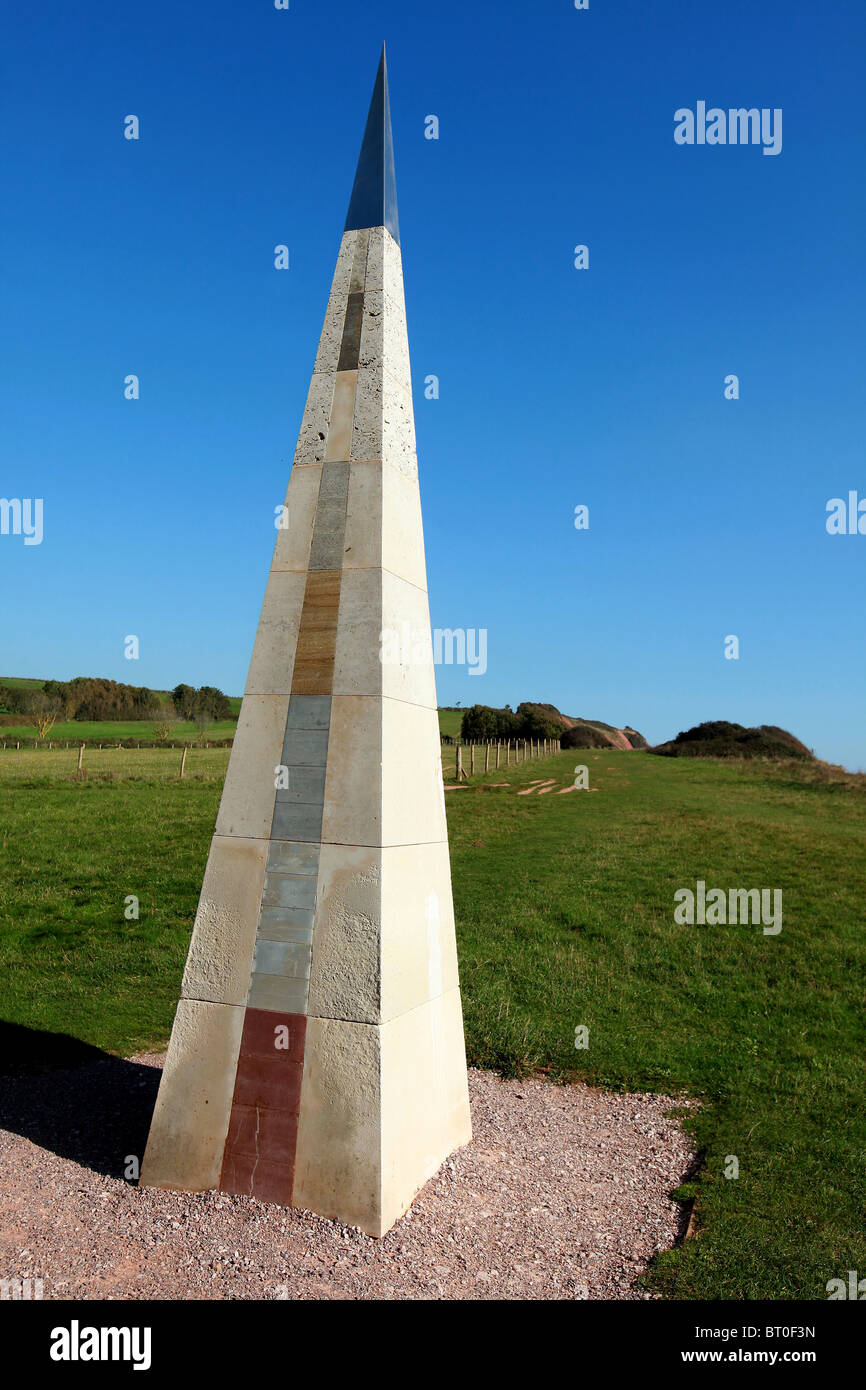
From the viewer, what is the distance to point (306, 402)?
7855 millimetres

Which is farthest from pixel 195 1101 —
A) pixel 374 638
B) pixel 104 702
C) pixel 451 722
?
pixel 451 722

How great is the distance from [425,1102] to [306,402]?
619cm

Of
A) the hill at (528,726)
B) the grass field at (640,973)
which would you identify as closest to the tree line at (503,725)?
the hill at (528,726)

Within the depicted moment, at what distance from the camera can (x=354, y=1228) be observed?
6133 mm

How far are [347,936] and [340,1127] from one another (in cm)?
136

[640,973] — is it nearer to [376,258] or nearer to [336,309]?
[336,309]

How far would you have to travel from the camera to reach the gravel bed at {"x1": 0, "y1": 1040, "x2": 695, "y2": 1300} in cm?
562

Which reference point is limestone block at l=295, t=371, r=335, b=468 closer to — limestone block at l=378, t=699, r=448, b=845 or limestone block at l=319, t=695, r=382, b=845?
limestone block at l=319, t=695, r=382, b=845

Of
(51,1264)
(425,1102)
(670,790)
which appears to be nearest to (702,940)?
(425,1102)

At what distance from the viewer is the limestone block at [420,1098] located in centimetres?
639

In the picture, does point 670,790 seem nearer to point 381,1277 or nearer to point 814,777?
point 814,777

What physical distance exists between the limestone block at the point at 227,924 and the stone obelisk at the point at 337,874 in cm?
2

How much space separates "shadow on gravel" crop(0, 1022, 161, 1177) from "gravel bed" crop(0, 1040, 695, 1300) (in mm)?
29
